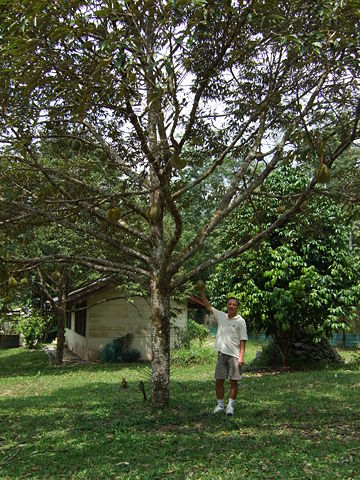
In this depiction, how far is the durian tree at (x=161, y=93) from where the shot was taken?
4672 mm

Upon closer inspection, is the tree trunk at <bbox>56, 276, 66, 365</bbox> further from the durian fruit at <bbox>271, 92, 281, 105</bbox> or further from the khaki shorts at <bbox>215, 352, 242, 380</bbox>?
the durian fruit at <bbox>271, 92, 281, 105</bbox>

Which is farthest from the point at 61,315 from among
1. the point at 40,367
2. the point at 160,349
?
the point at 160,349

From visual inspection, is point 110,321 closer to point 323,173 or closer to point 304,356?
point 304,356

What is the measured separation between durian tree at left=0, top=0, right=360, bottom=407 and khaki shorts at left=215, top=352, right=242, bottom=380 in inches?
29.0

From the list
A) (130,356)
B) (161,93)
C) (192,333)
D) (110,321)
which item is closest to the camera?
(161,93)

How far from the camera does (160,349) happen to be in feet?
21.0

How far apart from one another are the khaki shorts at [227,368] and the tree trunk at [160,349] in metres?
0.72

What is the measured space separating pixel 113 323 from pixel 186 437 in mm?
14056

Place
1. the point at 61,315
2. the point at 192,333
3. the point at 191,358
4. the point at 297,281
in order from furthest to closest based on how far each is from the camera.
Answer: the point at 192,333, the point at 191,358, the point at 61,315, the point at 297,281

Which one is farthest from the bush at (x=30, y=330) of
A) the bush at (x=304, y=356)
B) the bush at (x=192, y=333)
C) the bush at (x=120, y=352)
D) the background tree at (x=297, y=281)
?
the background tree at (x=297, y=281)

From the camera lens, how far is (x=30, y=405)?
8.23 metres

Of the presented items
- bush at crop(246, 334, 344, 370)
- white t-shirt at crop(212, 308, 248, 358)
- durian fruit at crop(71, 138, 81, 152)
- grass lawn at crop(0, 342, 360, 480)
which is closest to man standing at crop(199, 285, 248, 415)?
white t-shirt at crop(212, 308, 248, 358)

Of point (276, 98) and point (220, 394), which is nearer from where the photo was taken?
point (220, 394)

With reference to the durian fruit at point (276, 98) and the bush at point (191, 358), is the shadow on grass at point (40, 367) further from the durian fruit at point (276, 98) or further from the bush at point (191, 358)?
the durian fruit at point (276, 98)
